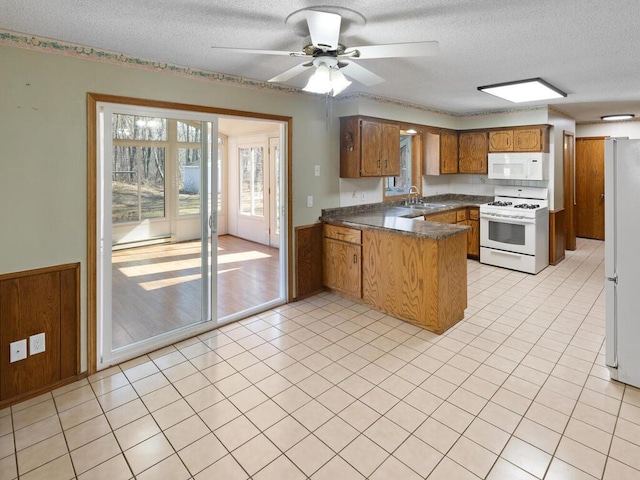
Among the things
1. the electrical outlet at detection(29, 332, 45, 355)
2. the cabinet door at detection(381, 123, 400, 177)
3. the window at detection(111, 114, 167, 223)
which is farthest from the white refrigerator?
the electrical outlet at detection(29, 332, 45, 355)

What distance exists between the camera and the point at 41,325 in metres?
2.58

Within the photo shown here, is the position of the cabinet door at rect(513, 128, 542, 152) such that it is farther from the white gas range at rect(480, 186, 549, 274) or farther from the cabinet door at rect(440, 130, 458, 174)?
the cabinet door at rect(440, 130, 458, 174)

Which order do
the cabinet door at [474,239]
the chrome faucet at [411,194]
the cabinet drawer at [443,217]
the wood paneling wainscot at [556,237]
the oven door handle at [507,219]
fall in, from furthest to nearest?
the cabinet door at [474,239] < the chrome faucet at [411,194] < the wood paneling wainscot at [556,237] < the cabinet drawer at [443,217] < the oven door handle at [507,219]

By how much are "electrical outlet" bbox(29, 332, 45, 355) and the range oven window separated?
545cm

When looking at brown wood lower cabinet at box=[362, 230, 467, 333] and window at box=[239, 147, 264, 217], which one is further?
window at box=[239, 147, 264, 217]

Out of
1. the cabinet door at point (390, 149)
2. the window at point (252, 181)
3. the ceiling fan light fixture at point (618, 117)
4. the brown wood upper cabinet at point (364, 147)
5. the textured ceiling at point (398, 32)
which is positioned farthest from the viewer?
the window at point (252, 181)

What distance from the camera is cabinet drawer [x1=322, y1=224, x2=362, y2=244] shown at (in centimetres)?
415

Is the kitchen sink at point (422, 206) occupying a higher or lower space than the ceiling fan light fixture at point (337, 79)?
lower

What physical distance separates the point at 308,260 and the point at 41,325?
8.50 ft

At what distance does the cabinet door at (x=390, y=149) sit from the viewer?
4.84 m

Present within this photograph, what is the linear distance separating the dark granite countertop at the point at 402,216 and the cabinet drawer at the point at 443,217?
0.21 ft

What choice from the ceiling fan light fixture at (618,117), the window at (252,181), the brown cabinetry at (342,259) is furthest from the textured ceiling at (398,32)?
the window at (252,181)

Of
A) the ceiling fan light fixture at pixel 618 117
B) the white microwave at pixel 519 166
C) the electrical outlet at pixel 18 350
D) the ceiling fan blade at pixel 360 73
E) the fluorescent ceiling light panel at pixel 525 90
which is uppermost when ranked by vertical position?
the ceiling fan light fixture at pixel 618 117

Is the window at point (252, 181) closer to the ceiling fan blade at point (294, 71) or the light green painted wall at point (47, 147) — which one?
the light green painted wall at point (47, 147)
